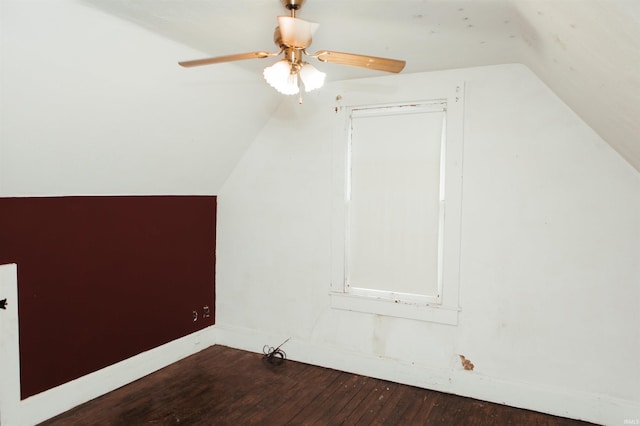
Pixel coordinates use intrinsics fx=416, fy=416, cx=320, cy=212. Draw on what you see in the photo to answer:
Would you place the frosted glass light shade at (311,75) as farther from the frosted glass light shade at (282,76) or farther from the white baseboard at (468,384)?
the white baseboard at (468,384)

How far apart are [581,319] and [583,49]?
1.85 m

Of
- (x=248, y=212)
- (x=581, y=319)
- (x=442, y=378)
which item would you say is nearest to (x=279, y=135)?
(x=248, y=212)

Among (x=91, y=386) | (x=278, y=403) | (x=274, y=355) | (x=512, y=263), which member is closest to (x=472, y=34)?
(x=512, y=263)

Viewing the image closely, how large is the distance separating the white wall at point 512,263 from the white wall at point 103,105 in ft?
2.58

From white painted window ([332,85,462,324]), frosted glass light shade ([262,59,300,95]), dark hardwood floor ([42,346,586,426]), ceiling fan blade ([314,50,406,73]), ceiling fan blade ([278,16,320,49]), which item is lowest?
dark hardwood floor ([42,346,586,426])

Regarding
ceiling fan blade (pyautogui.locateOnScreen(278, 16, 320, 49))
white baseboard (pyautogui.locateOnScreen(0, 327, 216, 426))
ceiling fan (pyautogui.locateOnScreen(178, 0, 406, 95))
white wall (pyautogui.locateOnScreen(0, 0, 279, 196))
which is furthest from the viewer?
white baseboard (pyautogui.locateOnScreen(0, 327, 216, 426))

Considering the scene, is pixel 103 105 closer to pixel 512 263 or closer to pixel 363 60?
pixel 363 60

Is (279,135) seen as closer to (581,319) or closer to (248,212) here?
(248,212)

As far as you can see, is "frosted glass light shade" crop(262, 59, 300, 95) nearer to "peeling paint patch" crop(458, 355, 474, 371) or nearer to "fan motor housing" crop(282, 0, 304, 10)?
"fan motor housing" crop(282, 0, 304, 10)

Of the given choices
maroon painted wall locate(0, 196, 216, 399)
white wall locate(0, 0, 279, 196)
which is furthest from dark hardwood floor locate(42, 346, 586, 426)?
white wall locate(0, 0, 279, 196)

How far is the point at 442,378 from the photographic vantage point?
317 centimetres

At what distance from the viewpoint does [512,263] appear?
2.97 meters

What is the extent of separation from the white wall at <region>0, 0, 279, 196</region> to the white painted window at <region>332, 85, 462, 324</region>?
0.99 meters

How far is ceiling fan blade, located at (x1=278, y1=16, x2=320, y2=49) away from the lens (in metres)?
1.78
